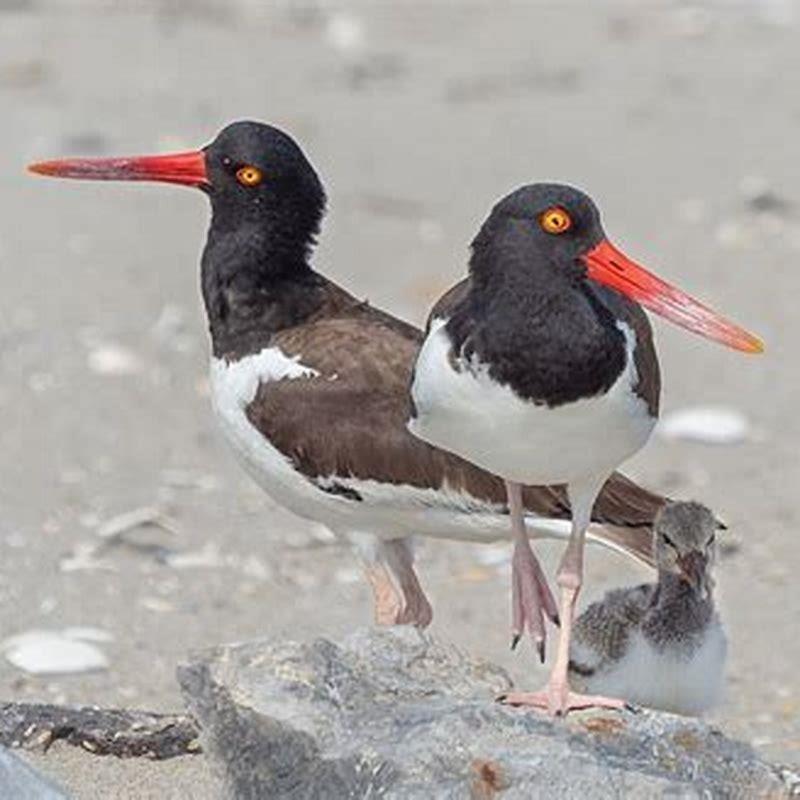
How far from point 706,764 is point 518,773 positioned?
1.12ft

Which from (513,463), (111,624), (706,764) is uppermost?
(513,463)

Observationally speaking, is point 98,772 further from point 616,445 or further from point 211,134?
point 211,134

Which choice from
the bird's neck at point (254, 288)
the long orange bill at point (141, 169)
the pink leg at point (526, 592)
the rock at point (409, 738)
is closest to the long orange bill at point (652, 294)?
the pink leg at point (526, 592)

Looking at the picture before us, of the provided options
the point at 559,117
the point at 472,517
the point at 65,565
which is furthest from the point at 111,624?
the point at 559,117

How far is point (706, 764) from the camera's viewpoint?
4.25 metres

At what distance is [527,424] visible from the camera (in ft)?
14.1

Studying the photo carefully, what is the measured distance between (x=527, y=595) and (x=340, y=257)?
4.25 meters

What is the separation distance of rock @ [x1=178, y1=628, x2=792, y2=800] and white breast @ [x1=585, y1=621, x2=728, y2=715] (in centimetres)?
63

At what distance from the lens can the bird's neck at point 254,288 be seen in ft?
18.3

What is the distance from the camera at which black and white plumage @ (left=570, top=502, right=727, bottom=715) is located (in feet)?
16.5

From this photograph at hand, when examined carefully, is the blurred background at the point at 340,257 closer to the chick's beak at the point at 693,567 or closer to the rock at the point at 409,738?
Answer: the rock at the point at 409,738

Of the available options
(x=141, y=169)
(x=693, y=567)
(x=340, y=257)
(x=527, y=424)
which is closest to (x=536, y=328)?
(x=527, y=424)

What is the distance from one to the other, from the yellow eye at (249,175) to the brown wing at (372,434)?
1.19ft

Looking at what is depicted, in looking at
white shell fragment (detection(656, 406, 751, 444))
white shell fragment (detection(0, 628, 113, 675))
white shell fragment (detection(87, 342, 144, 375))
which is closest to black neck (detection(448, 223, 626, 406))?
white shell fragment (detection(0, 628, 113, 675))
